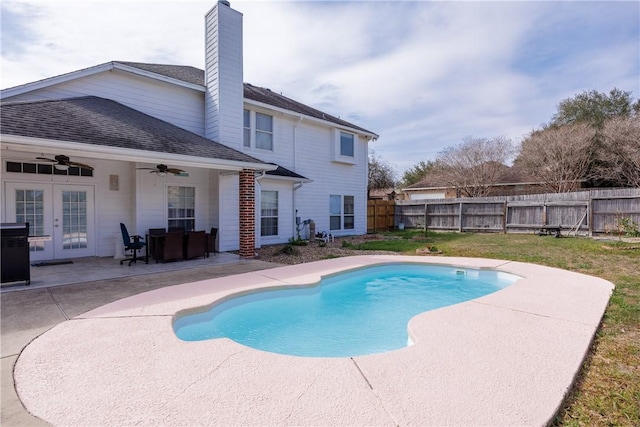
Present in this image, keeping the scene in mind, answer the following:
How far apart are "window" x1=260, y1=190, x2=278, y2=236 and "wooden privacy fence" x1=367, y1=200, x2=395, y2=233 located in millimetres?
Answer: 7503

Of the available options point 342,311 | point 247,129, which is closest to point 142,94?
point 247,129

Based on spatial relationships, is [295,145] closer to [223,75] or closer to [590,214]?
[223,75]

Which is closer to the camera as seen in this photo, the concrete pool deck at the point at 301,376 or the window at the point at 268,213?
the concrete pool deck at the point at 301,376

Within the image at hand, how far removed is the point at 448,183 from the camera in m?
27.5

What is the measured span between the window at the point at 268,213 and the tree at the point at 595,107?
1044 inches

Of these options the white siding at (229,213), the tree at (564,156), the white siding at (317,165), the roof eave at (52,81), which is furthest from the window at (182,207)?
the tree at (564,156)

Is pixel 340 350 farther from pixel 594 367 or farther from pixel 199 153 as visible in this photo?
pixel 199 153

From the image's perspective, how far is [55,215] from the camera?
870cm

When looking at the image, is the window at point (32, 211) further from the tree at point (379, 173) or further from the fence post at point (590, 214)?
the tree at point (379, 173)

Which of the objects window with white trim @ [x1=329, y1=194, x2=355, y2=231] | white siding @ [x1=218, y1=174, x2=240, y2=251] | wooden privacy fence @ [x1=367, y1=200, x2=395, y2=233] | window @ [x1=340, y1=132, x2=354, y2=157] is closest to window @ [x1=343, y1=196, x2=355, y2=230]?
window with white trim @ [x1=329, y1=194, x2=355, y2=231]

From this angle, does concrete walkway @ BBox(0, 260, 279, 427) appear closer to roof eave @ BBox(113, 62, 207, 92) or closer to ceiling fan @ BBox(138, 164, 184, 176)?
ceiling fan @ BBox(138, 164, 184, 176)

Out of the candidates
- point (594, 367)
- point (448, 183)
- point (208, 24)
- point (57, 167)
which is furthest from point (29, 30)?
point (448, 183)

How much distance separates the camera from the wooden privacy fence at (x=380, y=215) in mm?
19406

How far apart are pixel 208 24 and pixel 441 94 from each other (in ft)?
40.2
